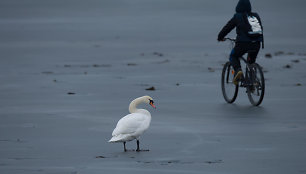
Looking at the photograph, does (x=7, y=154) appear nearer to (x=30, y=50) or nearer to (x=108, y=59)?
(x=108, y=59)

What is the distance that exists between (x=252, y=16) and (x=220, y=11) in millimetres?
36921

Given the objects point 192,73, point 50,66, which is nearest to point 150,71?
point 192,73

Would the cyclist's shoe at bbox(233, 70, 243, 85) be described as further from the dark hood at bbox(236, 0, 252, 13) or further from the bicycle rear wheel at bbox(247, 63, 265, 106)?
the dark hood at bbox(236, 0, 252, 13)

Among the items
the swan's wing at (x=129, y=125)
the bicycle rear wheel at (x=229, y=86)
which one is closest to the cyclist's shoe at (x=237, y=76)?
the bicycle rear wheel at (x=229, y=86)

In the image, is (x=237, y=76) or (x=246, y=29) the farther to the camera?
(x=237, y=76)

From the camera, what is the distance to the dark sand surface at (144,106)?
34.7 feet

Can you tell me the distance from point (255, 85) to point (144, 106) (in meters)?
2.13

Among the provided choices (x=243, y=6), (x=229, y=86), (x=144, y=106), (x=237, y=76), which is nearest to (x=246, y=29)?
(x=243, y=6)

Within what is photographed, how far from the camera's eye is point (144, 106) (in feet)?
53.9

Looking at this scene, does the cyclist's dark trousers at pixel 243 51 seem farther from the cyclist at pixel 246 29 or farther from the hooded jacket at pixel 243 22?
the hooded jacket at pixel 243 22

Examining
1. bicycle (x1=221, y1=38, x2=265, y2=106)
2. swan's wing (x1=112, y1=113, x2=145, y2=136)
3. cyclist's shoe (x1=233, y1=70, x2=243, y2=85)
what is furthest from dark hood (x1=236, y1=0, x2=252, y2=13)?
swan's wing (x1=112, y1=113, x2=145, y2=136)

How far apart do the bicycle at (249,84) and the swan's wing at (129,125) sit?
15.9 ft

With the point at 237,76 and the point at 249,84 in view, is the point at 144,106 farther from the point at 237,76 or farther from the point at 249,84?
the point at 249,84

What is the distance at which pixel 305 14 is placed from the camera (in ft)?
165
